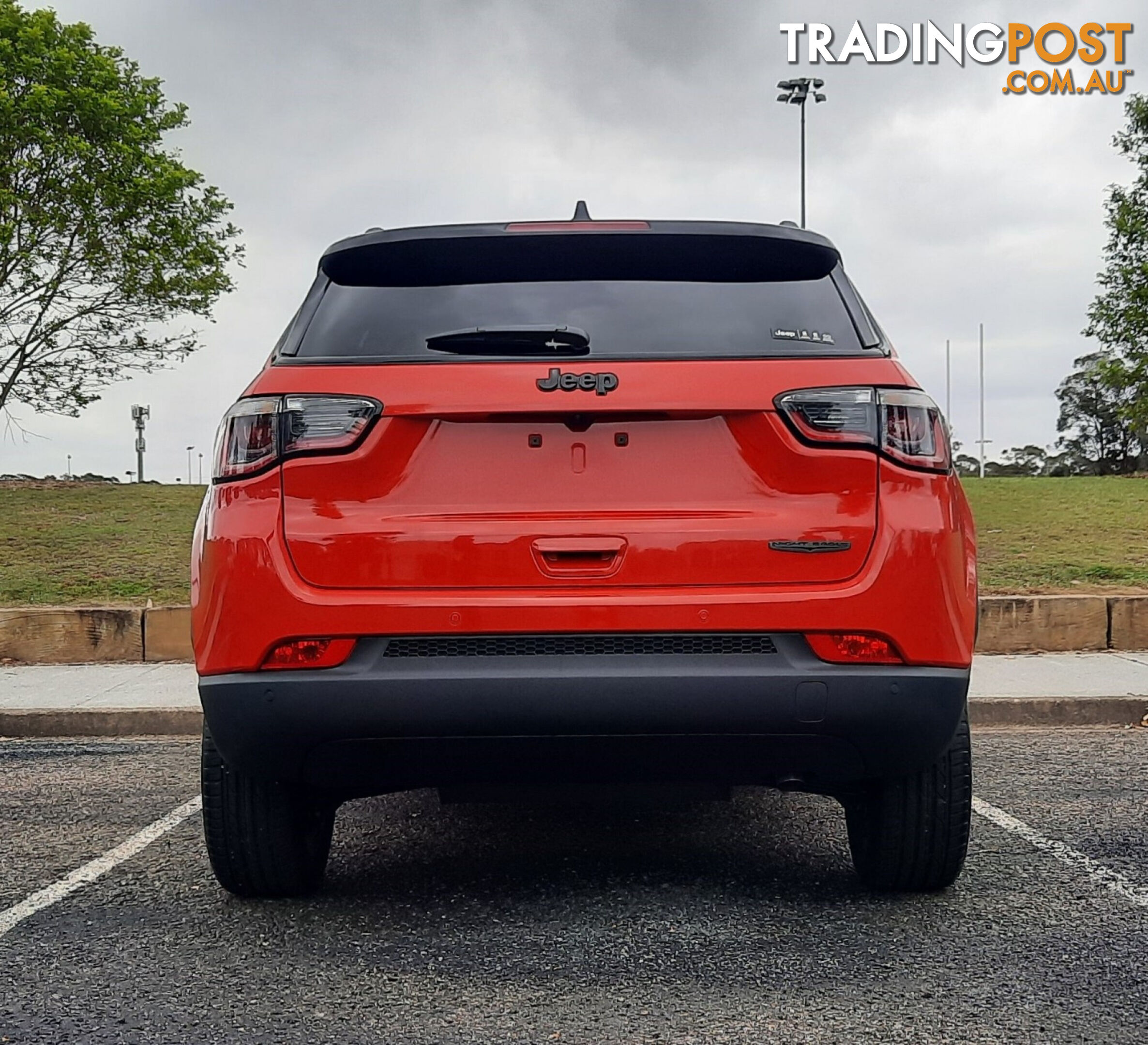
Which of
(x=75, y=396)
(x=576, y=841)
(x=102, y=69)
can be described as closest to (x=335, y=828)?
(x=576, y=841)

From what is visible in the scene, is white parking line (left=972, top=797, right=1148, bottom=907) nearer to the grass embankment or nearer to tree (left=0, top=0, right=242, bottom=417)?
the grass embankment

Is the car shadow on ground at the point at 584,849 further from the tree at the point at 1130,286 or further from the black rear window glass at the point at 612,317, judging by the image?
the tree at the point at 1130,286

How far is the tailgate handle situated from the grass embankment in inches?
307

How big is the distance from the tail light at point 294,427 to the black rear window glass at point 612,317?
0.15 metres

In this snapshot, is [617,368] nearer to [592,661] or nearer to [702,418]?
[702,418]

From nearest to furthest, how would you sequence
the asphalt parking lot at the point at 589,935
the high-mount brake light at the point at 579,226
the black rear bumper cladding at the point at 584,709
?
the asphalt parking lot at the point at 589,935
the black rear bumper cladding at the point at 584,709
the high-mount brake light at the point at 579,226

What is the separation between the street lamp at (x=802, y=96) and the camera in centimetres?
3272

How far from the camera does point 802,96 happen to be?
3300 cm

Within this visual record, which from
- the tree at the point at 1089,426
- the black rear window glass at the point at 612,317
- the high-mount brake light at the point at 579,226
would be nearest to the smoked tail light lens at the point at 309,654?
the black rear window glass at the point at 612,317

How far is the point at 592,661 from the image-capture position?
2922 mm

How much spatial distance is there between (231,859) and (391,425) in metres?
1.32

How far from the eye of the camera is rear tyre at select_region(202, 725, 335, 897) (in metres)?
3.39

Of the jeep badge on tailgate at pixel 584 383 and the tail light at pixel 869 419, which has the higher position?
the jeep badge on tailgate at pixel 584 383

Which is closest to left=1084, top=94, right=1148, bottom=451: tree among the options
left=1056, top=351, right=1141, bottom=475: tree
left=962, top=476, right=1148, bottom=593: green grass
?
left=962, top=476, right=1148, bottom=593: green grass
